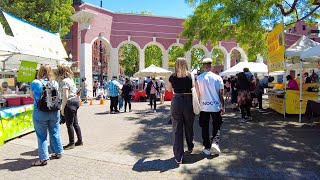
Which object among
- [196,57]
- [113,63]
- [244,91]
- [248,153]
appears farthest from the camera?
[196,57]

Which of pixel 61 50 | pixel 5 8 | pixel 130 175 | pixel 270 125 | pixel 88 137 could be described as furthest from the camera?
pixel 5 8

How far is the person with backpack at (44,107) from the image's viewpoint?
530cm

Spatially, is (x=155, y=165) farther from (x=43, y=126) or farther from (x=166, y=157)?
(x=43, y=126)

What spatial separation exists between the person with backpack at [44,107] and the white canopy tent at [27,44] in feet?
6.88

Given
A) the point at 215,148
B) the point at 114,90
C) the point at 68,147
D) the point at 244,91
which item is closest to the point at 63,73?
the point at 68,147

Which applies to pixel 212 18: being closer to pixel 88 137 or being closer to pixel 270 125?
pixel 270 125

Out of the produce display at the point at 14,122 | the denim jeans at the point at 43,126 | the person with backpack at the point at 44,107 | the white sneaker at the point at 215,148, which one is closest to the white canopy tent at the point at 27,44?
the produce display at the point at 14,122

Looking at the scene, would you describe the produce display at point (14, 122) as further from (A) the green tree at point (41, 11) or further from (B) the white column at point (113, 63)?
(B) the white column at point (113, 63)

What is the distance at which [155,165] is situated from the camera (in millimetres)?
5207

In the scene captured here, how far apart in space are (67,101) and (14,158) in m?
1.47

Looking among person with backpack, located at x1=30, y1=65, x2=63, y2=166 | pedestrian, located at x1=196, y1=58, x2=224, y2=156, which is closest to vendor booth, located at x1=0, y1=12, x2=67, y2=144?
person with backpack, located at x1=30, y1=65, x2=63, y2=166

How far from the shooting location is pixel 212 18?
16.1 m

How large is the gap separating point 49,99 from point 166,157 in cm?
237

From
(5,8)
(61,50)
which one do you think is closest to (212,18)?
(61,50)
